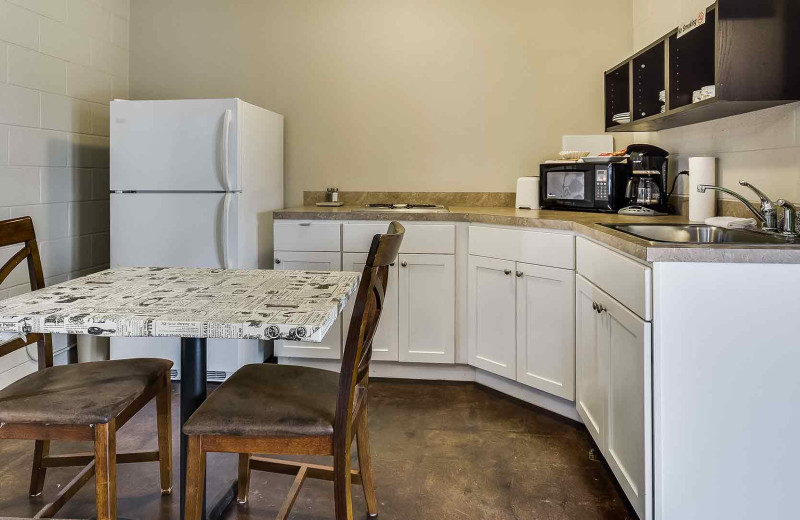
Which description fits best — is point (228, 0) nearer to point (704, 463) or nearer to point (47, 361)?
point (47, 361)

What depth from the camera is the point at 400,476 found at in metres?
2.24

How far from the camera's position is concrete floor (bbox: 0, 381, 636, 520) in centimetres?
199

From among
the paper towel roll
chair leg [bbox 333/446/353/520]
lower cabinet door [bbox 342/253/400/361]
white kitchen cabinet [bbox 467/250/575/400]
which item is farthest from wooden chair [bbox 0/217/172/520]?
Result: the paper towel roll

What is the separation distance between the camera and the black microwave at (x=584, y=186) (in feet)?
9.76

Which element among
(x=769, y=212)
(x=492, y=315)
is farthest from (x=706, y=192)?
(x=492, y=315)

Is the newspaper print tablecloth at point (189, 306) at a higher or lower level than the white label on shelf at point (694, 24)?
lower

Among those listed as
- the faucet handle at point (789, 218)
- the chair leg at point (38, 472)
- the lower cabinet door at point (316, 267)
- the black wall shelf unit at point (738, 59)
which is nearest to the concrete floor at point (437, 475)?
the chair leg at point (38, 472)

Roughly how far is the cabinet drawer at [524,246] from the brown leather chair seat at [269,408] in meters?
1.31

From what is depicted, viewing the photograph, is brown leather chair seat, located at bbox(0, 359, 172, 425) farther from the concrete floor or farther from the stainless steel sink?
the stainless steel sink

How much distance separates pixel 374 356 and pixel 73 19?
2526 mm

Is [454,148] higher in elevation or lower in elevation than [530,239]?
higher

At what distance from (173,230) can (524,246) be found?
185 cm

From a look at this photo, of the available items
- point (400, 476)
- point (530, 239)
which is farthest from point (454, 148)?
point (400, 476)

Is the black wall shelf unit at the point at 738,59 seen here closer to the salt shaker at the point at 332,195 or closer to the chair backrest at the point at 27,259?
the salt shaker at the point at 332,195
